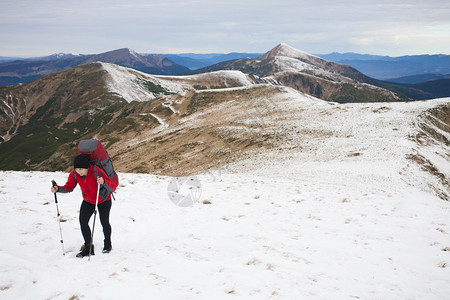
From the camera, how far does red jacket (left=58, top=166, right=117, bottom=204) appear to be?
7.23m

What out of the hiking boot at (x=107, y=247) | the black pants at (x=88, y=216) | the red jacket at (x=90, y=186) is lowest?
the hiking boot at (x=107, y=247)

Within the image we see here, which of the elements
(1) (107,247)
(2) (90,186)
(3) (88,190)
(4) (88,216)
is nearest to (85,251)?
(1) (107,247)

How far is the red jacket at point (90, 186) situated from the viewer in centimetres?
723

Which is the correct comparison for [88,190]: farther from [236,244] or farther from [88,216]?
[236,244]

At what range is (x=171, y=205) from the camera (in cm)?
1296

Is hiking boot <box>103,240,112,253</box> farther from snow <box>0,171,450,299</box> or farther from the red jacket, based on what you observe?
the red jacket

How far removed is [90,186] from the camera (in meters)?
7.28

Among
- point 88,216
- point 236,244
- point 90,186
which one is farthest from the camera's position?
point 236,244

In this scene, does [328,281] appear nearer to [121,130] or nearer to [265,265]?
[265,265]

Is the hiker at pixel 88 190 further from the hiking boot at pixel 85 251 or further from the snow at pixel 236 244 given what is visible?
the snow at pixel 236 244

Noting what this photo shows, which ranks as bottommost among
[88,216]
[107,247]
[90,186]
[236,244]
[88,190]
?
[236,244]

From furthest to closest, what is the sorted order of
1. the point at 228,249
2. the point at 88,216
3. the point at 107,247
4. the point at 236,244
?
the point at 236,244 → the point at 228,249 → the point at 107,247 → the point at 88,216

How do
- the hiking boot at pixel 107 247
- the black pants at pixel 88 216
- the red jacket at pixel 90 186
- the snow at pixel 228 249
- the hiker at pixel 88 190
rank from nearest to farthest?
1. the snow at pixel 228 249
2. the hiker at pixel 88 190
3. the red jacket at pixel 90 186
4. the black pants at pixel 88 216
5. the hiking boot at pixel 107 247

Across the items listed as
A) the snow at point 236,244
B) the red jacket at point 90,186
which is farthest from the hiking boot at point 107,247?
the red jacket at point 90,186
